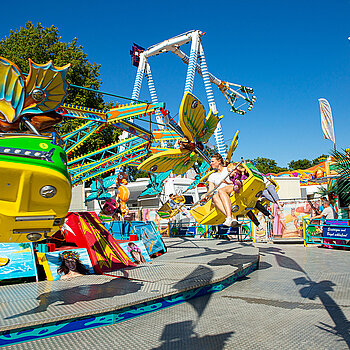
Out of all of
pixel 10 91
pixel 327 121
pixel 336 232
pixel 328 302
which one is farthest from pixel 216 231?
Answer: pixel 10 91

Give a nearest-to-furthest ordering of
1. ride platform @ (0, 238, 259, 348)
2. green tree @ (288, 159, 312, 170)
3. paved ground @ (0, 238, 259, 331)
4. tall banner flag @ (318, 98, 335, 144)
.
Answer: ride platform @ (0, 238, 259, 348)
paved ground @ (0, 238, 259, 331)
tall banner flag @ (318, 98, 335, 144)
green tree @ (288, 159, 312, 170)

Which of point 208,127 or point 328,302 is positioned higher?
point 208,127

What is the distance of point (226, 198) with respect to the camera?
5.90 m

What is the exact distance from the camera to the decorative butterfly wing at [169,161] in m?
5.65

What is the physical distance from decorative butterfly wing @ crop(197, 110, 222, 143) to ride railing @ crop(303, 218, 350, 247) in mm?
9361

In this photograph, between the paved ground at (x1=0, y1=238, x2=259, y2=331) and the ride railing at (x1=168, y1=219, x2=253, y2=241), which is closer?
the paved ground at (x1=0, y1=238, x2=259, y2=331)

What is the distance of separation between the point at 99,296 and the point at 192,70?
16.0m

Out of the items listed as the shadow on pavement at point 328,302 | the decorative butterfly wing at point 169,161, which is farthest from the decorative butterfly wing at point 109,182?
the shadow on pavement at point 328,302

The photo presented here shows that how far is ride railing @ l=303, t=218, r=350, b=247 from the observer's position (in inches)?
506

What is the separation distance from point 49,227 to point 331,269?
24.0ft

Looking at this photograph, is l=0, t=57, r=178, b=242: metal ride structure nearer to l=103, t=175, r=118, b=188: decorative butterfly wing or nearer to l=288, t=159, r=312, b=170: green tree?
l=103, t=175, r=118, b=188: decorative butterfly wing

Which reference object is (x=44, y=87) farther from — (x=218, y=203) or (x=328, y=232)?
(x=328, y=232)

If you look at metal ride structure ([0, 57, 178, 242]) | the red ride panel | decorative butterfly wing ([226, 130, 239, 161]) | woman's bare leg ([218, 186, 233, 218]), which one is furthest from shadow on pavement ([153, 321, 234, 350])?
decorative butterfly wing ([226, 130, 239, 161])

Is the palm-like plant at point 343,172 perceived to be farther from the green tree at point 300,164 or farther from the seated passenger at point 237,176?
the green tree at point 300,164
